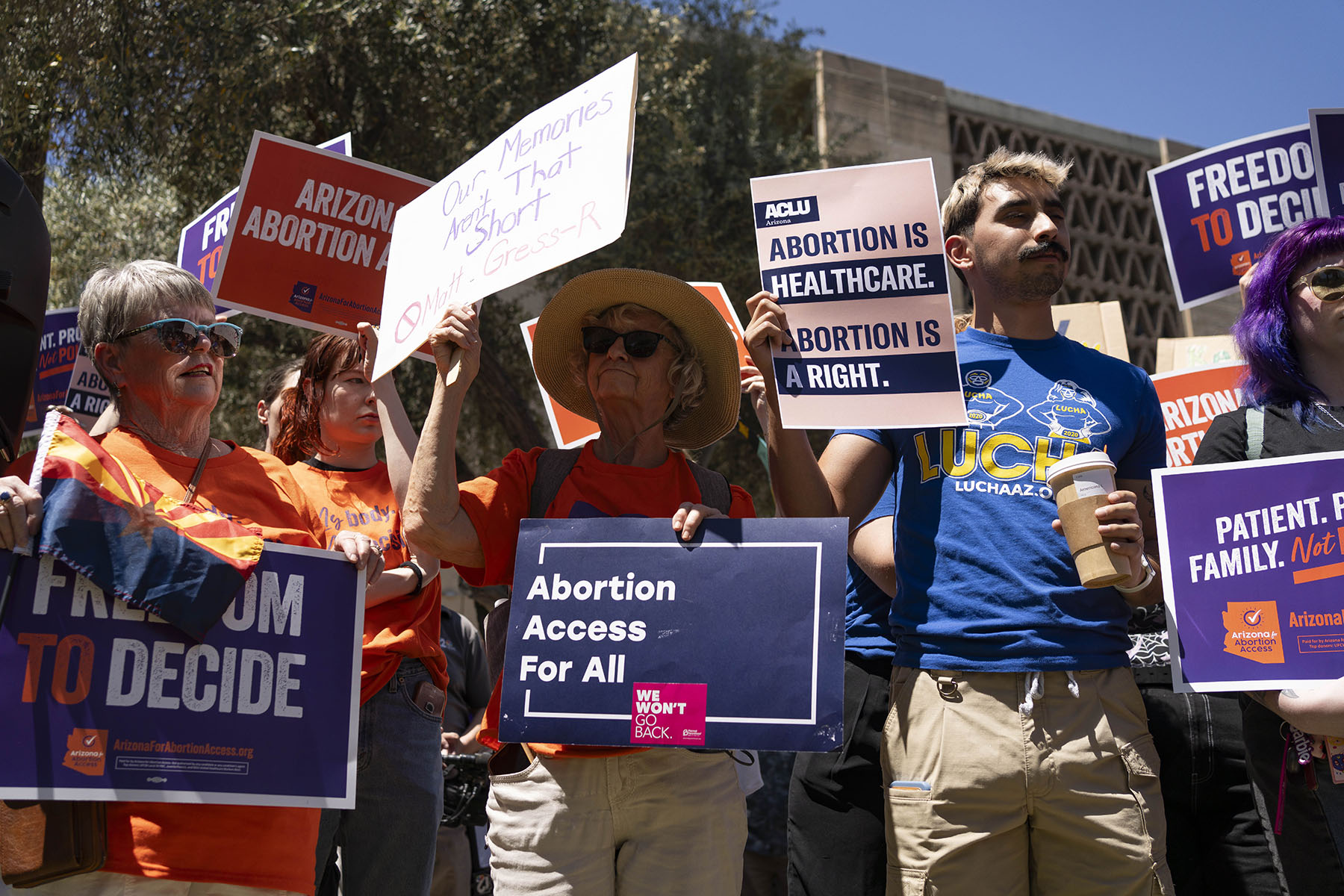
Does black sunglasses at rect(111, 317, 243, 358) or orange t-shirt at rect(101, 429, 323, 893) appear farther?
black sunglasses at rect(111, 317, 243, 358)

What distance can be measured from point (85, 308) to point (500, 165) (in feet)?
3.37

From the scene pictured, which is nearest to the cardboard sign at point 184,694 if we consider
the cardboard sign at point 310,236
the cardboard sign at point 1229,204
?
the cardboard sign at point 310,236

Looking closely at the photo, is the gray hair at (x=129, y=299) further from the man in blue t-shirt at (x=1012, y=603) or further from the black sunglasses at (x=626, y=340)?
the man in blue t-shirt at (x=1012, y=603)

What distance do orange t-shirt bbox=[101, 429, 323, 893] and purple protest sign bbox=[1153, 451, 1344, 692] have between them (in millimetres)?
1964

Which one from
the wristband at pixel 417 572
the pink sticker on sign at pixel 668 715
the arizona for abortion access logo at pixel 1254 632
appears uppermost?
the wristband at pixel 417 572

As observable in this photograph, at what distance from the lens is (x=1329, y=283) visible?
306cm

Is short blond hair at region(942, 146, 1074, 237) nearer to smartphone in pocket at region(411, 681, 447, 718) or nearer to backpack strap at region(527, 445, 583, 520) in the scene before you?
backpack strap at region(527, 445, 583, 520)

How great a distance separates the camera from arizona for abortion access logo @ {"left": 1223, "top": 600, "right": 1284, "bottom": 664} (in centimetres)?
258

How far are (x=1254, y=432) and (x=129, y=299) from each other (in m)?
2.71

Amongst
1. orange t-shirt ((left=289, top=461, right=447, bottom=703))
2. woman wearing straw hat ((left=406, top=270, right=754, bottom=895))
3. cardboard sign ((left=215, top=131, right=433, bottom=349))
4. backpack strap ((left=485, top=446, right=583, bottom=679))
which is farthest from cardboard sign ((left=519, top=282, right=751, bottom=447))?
backpack strap ((left=485, top=446, right=583, bottom=679))

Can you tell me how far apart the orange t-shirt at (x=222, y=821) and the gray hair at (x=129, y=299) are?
250 mm

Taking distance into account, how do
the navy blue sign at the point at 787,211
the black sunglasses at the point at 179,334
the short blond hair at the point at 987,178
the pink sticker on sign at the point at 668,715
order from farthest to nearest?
the short blond hair at the point at 987,178
the navy blue sign at the point at 787,211
the black sunglasses at the point at 179,334
the pink sticker on sign at the point at 668,715

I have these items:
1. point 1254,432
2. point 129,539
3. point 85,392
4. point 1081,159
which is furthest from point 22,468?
point 1081,159

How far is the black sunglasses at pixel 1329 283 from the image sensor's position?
304cm
